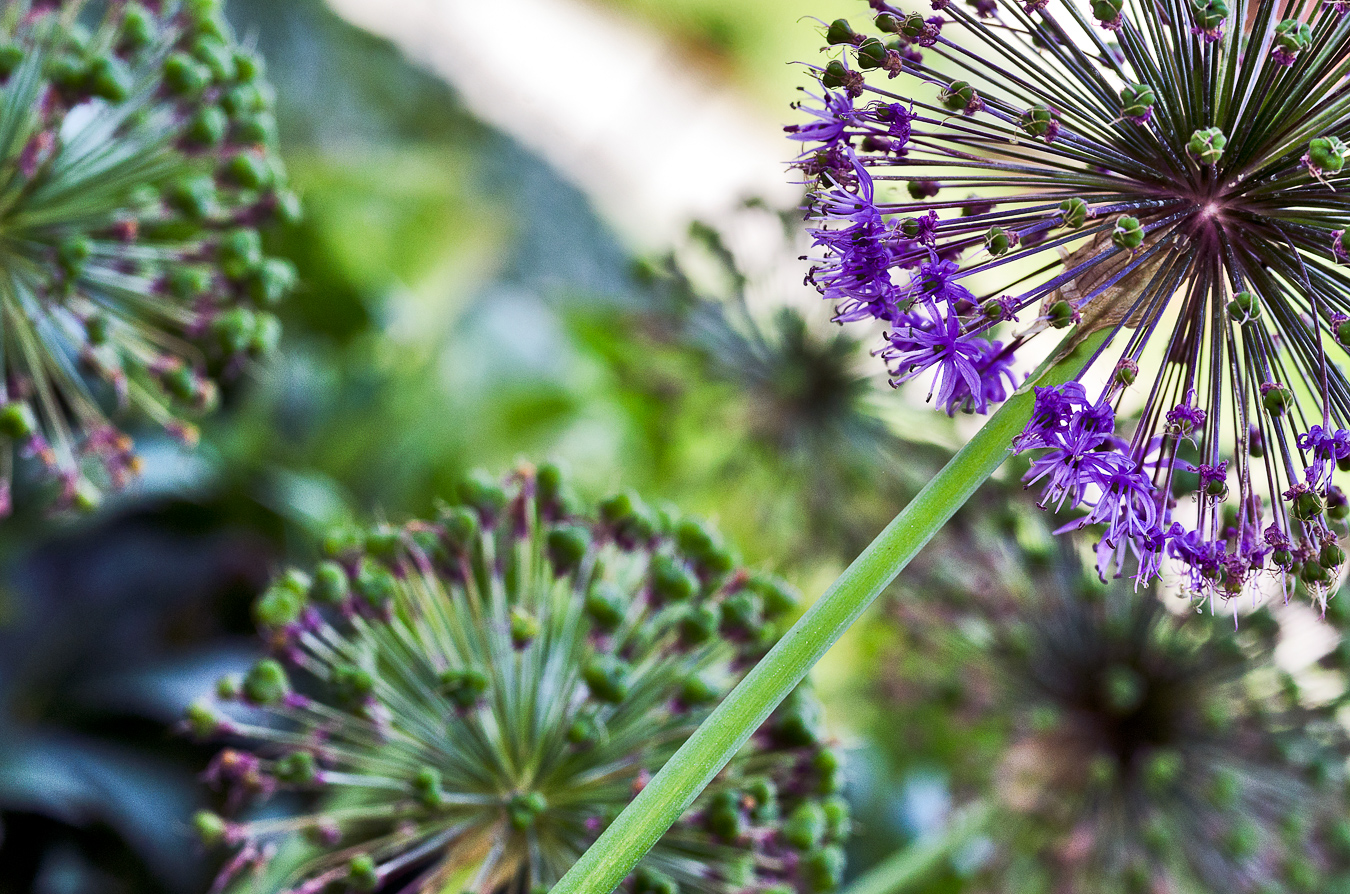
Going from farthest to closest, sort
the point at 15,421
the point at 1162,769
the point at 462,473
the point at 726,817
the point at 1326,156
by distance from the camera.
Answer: the point at 462,473 < the point at 1162,769 < the point at 15,421 < the point at 726,817 < the point at 1326,156

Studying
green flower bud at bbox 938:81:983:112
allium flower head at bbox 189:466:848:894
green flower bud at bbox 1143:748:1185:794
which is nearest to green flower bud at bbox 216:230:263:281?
allium flower head at bbox 189:466:848:894

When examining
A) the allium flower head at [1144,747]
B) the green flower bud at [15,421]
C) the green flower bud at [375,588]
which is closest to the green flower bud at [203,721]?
the green flower bud at [375,588]

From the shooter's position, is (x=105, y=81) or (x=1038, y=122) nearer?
(x=1038, y=122)

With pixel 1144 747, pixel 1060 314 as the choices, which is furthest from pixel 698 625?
pixel 1144 747

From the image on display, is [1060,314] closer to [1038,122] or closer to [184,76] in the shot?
[1038,122]

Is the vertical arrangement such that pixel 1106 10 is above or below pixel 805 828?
above

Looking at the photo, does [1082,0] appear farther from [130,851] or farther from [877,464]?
[130,851]
